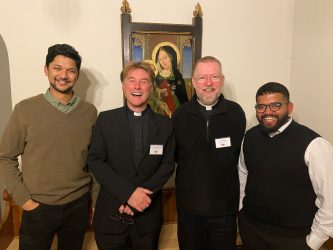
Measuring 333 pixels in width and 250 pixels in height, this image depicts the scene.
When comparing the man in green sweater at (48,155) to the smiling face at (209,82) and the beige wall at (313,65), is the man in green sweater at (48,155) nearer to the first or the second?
the smiling face at (209,82)

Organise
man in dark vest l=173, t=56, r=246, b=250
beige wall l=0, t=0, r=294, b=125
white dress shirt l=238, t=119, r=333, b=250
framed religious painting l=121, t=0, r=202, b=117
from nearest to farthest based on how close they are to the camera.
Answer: white dress shirt l=238, t=119, r=333, b=250, man in dark vest l=173, t=56, r=246, b=250, beige wall l=0, t=0, r=294, b=125, framed religious painting l=121, t=0, r=202, b=117

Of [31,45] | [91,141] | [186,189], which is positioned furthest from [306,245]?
[31,45]

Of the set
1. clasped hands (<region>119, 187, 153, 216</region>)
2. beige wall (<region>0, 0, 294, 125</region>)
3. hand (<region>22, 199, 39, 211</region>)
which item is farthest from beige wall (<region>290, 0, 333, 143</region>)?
hand (<region>22, 199, 39, 211</region>)

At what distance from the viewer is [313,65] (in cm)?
225

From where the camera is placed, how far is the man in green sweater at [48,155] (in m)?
1.50

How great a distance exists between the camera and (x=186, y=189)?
5.52ft

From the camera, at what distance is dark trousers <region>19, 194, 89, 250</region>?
1.51 meters

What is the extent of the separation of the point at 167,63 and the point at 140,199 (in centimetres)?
129

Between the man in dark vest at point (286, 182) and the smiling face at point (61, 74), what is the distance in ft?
3.61

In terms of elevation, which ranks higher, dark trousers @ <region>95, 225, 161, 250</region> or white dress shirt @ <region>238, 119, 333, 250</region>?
white dress shirt @ <region>238, 119, 333, 250</region>

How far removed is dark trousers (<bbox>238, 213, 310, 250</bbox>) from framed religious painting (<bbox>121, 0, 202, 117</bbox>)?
1135 millimetres

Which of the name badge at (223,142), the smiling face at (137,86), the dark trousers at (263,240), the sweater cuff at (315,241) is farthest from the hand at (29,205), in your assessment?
the sweater cuff at (315,241)

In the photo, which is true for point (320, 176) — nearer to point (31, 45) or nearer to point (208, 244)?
point (208, 244)

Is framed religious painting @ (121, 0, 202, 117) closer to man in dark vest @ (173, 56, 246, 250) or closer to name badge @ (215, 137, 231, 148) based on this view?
man in dark vest @ (173, 56, 246, 250)
